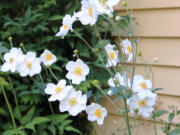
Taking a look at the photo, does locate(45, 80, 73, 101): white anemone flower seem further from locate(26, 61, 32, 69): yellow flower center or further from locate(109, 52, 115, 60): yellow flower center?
locate(109, 52, 115, 60): yellow flower center

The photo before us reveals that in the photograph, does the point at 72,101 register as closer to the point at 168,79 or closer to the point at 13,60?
the point at 13,60

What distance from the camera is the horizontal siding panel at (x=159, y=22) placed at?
197 centimetres

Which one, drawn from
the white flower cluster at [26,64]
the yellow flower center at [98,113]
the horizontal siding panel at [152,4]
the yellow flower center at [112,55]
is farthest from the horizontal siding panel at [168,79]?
the white flower cluster at [26,64]

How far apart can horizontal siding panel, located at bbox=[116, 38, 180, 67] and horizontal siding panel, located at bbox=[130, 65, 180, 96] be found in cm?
5

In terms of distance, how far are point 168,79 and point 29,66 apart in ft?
4.02

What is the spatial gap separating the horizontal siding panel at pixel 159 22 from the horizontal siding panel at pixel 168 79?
10.2 inches

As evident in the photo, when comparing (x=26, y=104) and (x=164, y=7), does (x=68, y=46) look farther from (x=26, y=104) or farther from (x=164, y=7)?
(x=164, y=7)

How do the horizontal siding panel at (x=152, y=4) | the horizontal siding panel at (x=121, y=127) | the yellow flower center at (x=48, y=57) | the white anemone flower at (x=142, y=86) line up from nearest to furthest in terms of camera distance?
1. the white anemone flower at (x=142, y=86)
2. the yellow flower center at (x=48, y=57)
3. the horizontal siding panel at (x=152, y=4)
4. the horizontal siding panel at (x=121, y=127)

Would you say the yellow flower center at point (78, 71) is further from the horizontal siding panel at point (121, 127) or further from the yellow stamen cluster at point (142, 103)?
the horizontal siding panel at point (121, 127)

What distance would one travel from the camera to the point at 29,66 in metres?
1.19

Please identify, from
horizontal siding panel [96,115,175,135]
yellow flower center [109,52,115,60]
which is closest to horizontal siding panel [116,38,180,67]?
horizontal siding panel [96,115,175,135]

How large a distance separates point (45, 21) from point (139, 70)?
90cm

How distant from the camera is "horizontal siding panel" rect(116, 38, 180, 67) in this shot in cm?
201

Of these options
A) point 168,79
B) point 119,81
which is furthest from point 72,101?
point 168,79
